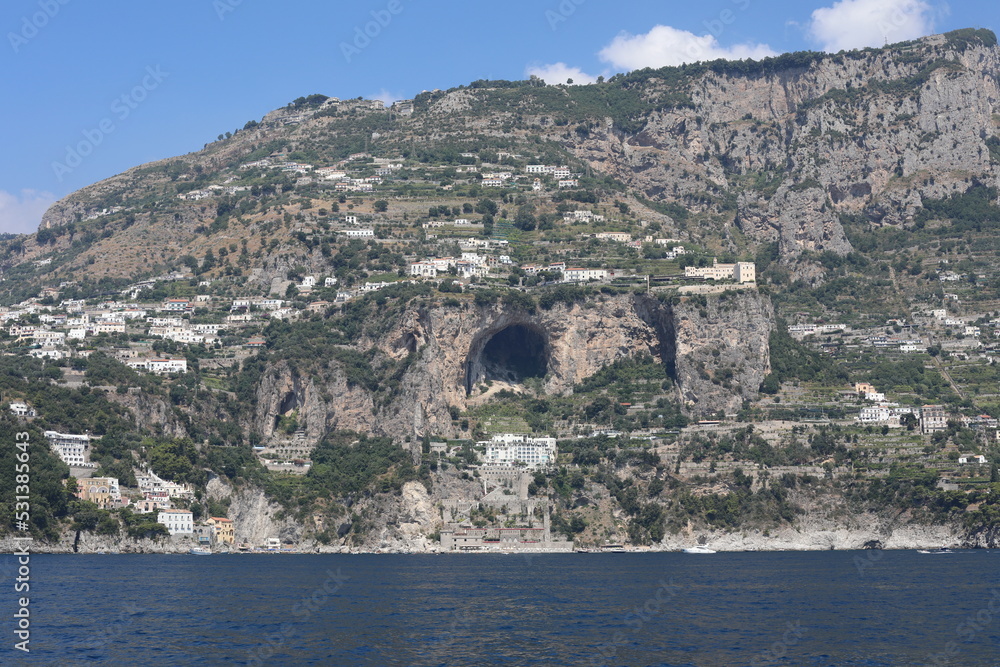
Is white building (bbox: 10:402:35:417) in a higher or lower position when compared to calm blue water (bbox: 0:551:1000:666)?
higher

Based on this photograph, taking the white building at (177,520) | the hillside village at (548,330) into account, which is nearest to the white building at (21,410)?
the hillside village at (548,330)

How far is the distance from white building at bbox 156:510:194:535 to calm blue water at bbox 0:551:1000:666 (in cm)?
785

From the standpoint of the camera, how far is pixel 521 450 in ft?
375

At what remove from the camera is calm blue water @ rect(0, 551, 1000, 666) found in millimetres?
51375

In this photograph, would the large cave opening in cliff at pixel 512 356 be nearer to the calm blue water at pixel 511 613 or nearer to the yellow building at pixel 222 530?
the yellow building at pixel 222 530

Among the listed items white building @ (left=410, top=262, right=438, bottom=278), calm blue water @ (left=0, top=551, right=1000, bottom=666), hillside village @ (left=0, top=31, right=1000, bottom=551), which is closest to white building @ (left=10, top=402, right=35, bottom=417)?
hillside village @ (left=0, top=31, right=1000, bottom=551)

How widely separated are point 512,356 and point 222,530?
37.2 metres

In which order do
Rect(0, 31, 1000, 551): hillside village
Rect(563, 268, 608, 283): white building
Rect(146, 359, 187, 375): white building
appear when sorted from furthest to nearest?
Rect(563, 268, 608, 283): white building → Rect(146, 359, 187, 375): white building → Rect(0, 31, 1000, 551): hillside village

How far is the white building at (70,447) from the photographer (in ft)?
331

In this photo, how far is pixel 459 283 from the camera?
129250 mm

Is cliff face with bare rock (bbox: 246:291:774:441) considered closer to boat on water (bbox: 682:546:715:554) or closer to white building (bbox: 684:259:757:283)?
white building (bbox: 684:259:757:283)

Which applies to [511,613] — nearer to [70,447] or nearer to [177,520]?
[177,520]

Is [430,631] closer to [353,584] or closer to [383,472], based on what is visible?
[353,584]

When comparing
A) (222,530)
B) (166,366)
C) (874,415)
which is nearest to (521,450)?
(222,530)
